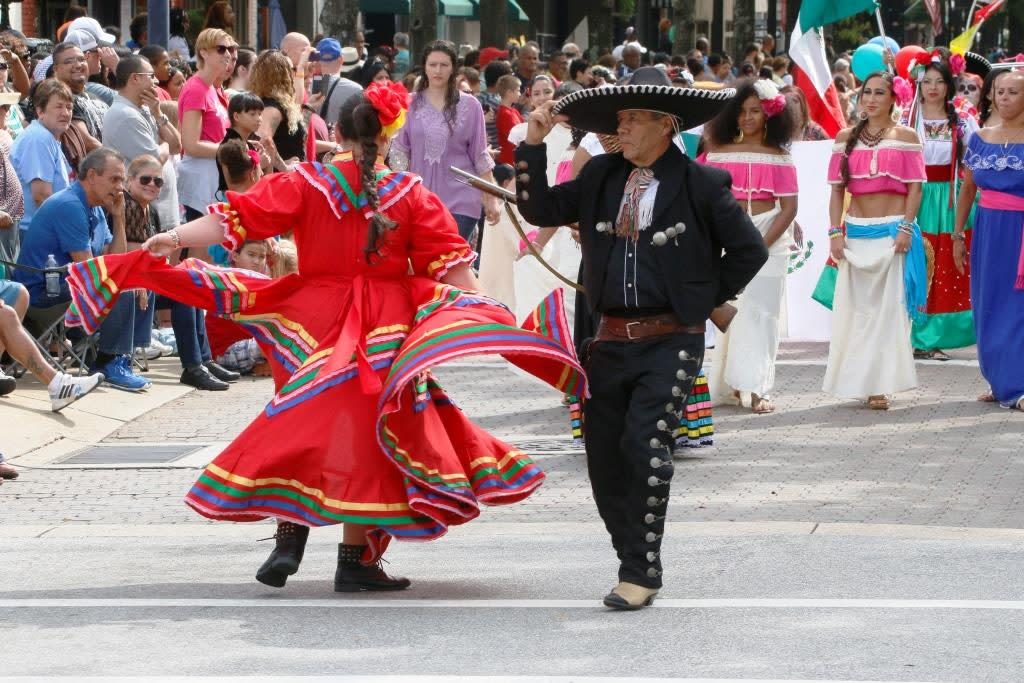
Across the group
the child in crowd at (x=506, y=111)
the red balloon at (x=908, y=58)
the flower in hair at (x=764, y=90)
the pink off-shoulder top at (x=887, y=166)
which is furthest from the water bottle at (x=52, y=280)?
the child in crowd at (x=506, y=111)

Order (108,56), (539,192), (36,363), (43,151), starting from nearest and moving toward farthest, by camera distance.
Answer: (539,192)
(36,363)
(43,151)
(108,56)

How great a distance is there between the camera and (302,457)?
6.40m

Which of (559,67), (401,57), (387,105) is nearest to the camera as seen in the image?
(387,105)

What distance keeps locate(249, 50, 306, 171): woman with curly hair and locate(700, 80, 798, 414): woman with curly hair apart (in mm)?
4004

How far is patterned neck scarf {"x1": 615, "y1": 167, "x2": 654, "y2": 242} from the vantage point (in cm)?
653

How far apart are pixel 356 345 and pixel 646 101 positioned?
51.7 inches

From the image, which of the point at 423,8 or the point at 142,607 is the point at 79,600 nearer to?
the point at 142,607

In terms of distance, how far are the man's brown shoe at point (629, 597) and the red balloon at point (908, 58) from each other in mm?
7802

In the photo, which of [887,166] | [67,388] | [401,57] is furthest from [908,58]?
[401,57]

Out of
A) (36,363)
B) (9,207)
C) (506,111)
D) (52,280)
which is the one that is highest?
(506,111)

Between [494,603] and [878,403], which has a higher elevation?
[494,603]

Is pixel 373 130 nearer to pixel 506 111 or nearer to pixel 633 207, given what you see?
pixel 633 207

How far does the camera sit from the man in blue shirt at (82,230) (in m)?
11.3

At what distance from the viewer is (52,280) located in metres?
11.3
